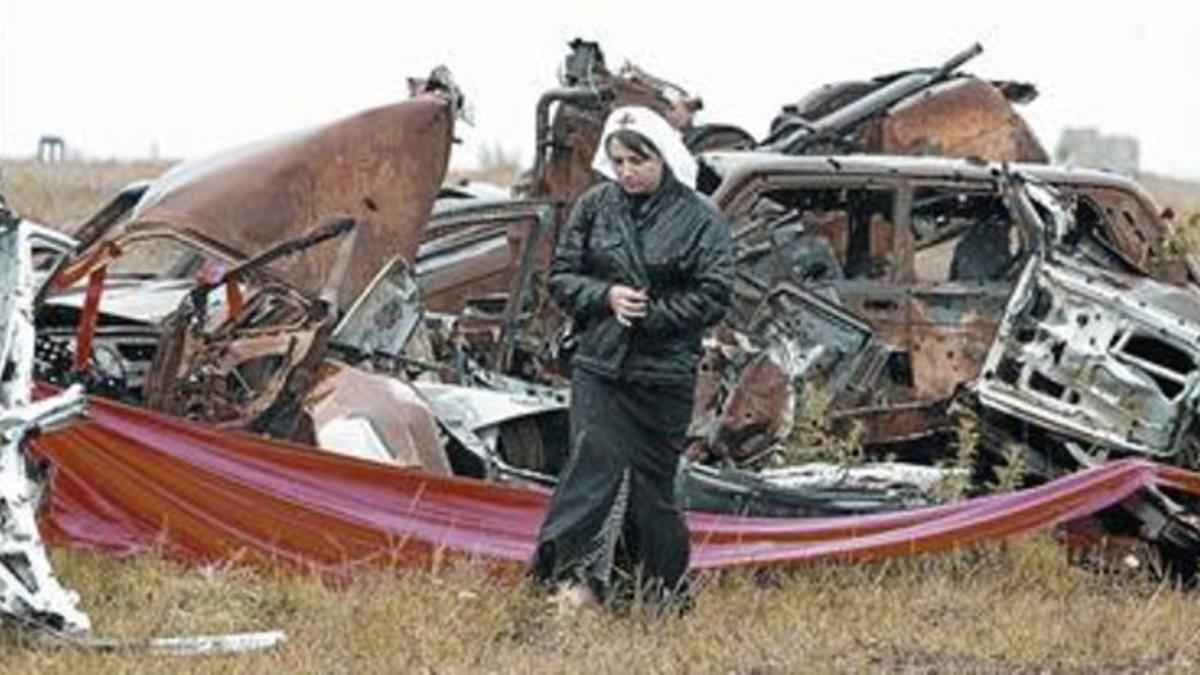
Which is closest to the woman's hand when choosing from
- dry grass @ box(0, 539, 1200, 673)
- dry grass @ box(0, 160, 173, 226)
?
dry grass @ box(0, 539, 1200, 673)

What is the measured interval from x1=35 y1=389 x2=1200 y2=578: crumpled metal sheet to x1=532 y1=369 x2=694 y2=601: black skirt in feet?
1.84

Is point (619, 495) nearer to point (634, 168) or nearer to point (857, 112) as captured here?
point (634, 168)

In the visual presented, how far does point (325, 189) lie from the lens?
9.38m

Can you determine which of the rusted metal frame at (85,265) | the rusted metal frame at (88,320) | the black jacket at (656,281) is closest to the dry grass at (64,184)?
the rusted metal frame at (85,265)

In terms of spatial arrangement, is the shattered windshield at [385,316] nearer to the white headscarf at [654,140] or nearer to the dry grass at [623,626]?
the dry grass at [623,626]

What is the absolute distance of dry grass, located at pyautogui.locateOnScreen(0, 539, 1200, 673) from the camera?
6504 mm

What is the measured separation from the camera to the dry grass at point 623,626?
650 cm

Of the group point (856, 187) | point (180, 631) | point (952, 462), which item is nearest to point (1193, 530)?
point (952, 462)

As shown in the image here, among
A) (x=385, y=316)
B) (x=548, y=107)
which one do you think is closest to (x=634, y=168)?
(x=385, y=316)

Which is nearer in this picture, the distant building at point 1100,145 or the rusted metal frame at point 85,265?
the rusted metal frame at point 85,265

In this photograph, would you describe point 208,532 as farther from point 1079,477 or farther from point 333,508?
point 1079,477

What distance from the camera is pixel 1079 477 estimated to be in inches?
333

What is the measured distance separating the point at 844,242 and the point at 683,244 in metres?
3.24

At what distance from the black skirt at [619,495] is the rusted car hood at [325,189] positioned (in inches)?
77.0
